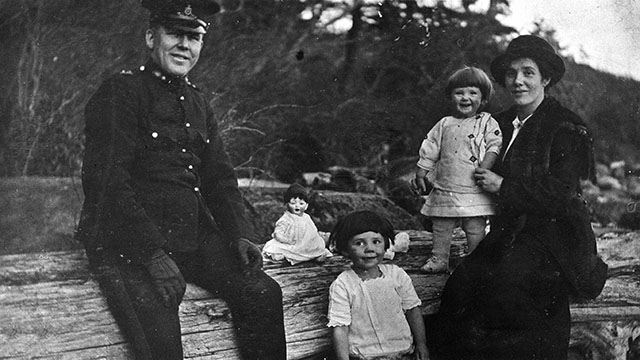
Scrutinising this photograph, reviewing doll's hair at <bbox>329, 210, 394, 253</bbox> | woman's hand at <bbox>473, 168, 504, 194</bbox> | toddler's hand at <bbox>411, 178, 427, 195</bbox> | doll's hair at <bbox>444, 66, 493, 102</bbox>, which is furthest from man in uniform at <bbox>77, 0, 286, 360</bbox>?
doll's hair at <bbox>444, 66, 493, 102</bbox>

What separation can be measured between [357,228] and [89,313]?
54.9 inches

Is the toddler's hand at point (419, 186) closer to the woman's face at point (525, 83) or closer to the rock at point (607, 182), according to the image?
the woman's face at point (525, 83)

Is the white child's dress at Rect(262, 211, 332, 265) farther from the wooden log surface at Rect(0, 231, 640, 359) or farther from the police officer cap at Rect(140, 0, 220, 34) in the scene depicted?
the police officer cap at Rect(140, 0, 220, 34)

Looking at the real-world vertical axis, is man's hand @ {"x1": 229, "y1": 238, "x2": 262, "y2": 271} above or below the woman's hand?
below

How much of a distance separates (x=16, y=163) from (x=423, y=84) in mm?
2209

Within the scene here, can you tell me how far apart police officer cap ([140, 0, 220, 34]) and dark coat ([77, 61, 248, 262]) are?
0.24 meters

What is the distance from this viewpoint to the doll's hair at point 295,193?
434cm

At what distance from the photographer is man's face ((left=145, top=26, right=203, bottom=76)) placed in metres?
4.04

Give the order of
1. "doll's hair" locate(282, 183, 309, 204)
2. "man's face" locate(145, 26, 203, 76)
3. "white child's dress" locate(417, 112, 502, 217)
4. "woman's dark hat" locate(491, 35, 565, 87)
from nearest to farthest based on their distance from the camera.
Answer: "man's face" locate(145, 26, 203, 76) → "doll's hair" locate(282, 183, 309, 204) → "white child's dress" locate(417, 112, 502, 217) → "woman's dark hat" locate(491, 35, 565, 87)

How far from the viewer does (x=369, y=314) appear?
4250 millimetres

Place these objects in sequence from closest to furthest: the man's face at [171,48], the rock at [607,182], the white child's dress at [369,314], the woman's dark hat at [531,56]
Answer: the man's face at [171,48] < the white child's dress at [369,314] < the woman's dark hat at [531,56] < the rock at [607,182]

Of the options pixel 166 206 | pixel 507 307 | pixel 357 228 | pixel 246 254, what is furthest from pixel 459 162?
pixel 166 206

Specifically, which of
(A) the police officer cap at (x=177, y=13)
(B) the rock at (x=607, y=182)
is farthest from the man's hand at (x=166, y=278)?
(B) the rock at (x=607, y=182)

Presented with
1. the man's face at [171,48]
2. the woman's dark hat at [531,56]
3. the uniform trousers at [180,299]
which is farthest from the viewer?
the woman's dark hat at [531,56]
